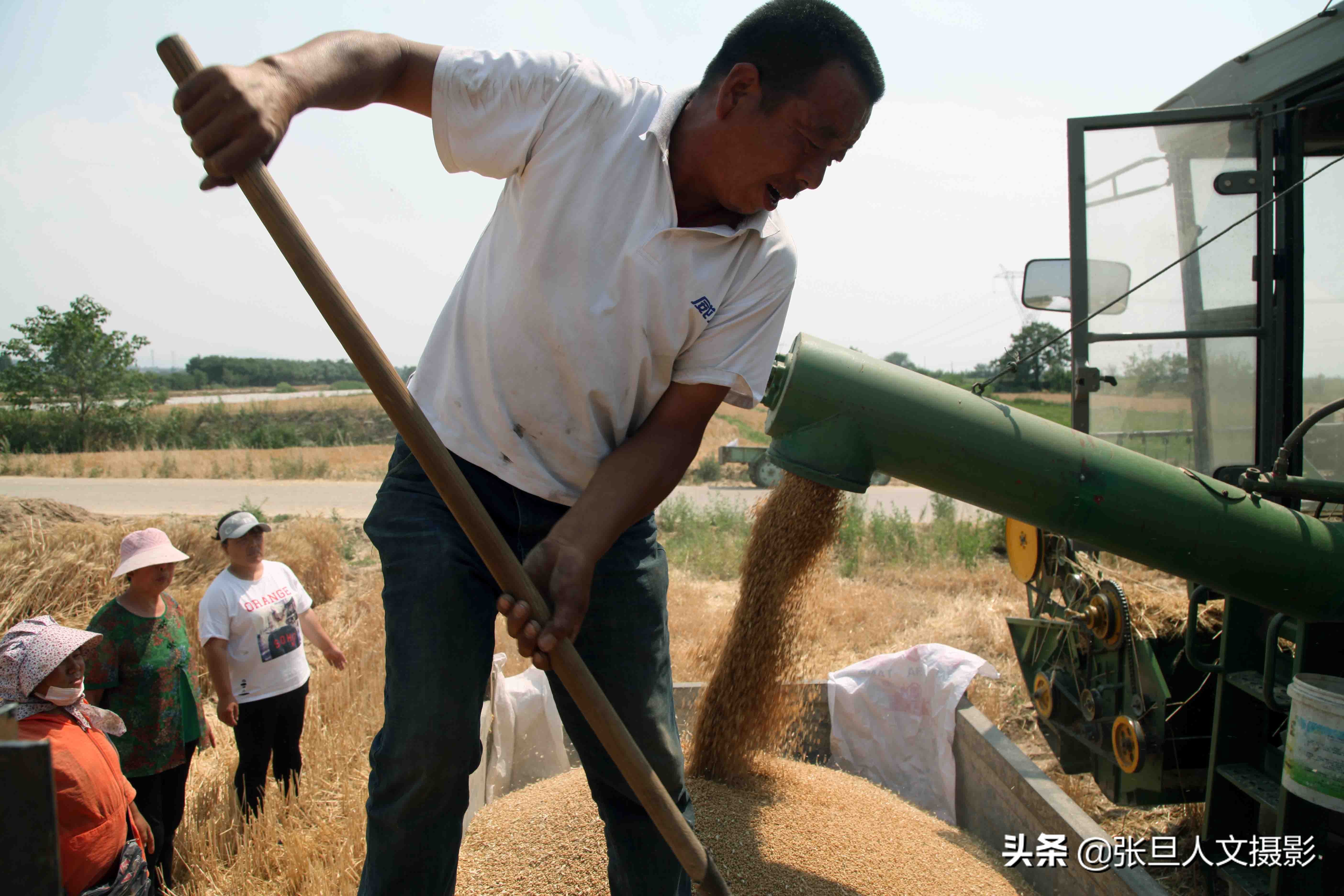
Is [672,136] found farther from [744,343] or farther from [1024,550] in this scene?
[1024,550]

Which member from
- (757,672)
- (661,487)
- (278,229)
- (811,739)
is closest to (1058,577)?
(757,672)

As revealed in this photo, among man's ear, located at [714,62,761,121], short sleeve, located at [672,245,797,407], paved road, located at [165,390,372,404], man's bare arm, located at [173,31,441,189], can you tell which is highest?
paved road, located at [165,390,372,404]

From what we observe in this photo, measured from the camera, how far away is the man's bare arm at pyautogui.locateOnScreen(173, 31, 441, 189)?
1097 millimetres

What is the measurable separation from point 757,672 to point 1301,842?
71.8 inches

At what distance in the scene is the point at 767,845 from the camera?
2.98m

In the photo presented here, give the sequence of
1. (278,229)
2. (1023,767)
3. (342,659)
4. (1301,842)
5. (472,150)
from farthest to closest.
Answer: (342,659) → (1023,767) → (1301,842) → (472,150) → (278,229)

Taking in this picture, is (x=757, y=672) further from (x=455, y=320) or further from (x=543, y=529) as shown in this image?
(x=455, y=320)

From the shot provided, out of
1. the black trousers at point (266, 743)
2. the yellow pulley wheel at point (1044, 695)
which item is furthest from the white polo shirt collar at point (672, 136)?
the black trousers at point (266, 743)

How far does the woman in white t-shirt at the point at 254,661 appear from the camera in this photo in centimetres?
358

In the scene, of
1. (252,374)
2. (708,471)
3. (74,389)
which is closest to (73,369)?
(74,389)

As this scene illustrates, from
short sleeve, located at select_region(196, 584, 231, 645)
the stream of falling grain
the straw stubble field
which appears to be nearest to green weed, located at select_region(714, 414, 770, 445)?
the straw stubble field

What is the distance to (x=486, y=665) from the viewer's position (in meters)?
1.53

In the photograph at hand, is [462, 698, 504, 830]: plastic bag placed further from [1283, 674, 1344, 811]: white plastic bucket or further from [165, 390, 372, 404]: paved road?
[165, 390, 372, 404]: paved road

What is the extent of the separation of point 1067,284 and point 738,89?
7.85 feet
